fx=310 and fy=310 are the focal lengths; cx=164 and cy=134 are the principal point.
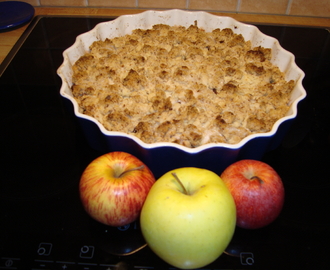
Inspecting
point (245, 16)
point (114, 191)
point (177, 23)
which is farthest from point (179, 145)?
point (245, 16)

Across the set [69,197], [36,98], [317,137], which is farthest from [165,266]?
[36,98]

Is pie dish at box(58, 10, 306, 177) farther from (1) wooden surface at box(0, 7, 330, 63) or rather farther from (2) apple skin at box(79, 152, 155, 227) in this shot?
(1) wooden surface at box(0, 7, 330, 63)

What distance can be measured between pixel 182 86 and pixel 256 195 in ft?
1.55

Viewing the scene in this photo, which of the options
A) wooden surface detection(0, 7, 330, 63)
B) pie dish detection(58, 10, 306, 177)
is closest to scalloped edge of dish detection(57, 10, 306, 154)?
pie dish detection(58, 10, 306, 177)

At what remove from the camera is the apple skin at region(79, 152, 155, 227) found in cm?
74

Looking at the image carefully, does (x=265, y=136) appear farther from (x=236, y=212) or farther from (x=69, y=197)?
(x=69, y=197)

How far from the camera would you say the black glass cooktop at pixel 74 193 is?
2.51 ft

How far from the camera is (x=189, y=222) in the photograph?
2.15ft

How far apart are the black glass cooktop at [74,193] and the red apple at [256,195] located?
55 millimetres

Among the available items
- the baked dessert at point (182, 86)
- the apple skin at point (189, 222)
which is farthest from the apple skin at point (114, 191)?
the baked dessert at point (182, 86)

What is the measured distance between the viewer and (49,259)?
75 centimetres

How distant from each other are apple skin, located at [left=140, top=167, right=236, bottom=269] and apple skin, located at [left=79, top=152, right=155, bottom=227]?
45 mm

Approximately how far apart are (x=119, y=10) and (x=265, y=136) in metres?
1.19

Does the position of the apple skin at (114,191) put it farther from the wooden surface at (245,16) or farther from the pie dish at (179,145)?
the wooden surface at (245,16)
